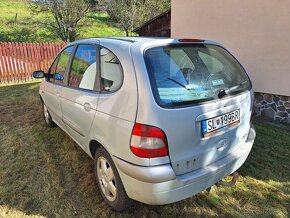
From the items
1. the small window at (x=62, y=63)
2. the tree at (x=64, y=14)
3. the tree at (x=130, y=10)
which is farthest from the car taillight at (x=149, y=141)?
the tree at (x=130, y=10)

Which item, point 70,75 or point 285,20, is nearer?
point 70,75

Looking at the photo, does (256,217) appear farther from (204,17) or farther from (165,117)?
(204,17)

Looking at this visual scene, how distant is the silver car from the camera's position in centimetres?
202

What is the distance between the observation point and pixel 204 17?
6.15 meters

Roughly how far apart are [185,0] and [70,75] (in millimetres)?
4486

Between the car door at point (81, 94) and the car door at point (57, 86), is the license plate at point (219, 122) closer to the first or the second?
the car door at point (81, 94)

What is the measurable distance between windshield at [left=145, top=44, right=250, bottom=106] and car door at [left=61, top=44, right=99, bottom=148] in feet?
2.32

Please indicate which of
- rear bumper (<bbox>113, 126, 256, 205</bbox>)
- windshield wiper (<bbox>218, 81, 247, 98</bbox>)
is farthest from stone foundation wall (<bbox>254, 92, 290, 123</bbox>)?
rear bumper (<bbox>113, 126, 256, 205</bbox>)

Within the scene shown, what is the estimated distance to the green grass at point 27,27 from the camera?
63.4 feet

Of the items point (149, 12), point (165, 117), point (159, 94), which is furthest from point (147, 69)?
point (149, 12)

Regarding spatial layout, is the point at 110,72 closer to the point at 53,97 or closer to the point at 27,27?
the point at 53,97

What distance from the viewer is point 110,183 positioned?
2541mm

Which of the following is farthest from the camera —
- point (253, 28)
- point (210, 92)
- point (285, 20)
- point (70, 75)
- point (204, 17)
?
point (204, 17)

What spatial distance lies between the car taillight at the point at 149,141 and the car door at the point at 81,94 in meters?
0.67
